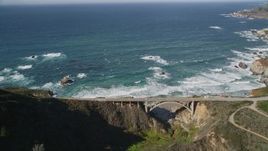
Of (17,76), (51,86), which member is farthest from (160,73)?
(17,76)

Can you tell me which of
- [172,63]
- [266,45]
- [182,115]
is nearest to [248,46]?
[266,45]

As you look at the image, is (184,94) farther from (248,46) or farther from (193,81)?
(248,46)

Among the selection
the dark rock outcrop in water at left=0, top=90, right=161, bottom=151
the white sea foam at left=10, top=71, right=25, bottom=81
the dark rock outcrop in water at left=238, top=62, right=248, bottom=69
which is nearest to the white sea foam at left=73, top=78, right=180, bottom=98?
the dark rock outcrop in water at left=0, top=90, right=161, bottom=151

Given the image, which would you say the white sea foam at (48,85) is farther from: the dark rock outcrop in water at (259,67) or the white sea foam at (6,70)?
the dark rock outcrop in water at (259,67)

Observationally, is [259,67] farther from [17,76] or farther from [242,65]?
[17,76]

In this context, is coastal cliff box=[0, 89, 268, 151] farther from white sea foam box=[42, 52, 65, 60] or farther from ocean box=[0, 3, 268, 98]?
white sea foam box=[42, 52, 65, 60]
